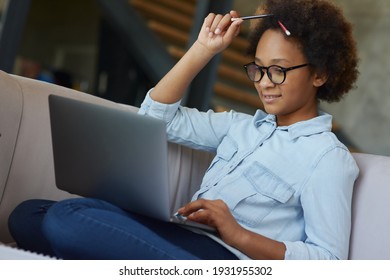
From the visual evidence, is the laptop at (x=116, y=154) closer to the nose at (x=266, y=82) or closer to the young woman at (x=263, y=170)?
the young woman at (x=263, y=170)

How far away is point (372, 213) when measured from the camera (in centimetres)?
166

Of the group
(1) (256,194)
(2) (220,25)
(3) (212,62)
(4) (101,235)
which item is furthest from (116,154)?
(3) (212,62)

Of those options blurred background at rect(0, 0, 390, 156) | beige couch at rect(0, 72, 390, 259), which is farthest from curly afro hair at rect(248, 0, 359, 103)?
blurred background at rect(0, 0, 390, 156)

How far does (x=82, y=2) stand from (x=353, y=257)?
828 cm

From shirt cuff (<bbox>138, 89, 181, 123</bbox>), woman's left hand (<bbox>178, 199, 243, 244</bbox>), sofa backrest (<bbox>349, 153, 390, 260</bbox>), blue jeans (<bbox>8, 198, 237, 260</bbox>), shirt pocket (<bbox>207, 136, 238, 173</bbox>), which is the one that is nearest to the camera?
blue jeans (<bbox>8, 198, 237, 260</bbox>)

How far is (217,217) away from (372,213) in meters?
0.42

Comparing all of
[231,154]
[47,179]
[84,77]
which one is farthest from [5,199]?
[84,77]

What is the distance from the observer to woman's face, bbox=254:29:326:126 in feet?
5.58

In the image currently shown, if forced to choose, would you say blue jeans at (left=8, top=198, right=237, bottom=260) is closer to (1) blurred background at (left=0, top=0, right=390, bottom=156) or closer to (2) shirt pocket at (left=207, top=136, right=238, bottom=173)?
(2) shirt pocket at (left=207, top=136, right=238, bottom=173)

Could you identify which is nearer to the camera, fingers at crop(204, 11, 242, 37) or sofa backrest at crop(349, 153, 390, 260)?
sofa backrest at crop(349, 153, 390, 260)

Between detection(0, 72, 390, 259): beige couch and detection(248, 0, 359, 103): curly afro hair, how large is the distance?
0.21m

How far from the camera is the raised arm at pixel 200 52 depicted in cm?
189
